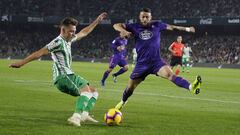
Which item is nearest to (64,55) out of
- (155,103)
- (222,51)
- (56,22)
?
(155,103)

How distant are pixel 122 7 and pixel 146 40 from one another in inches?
2402

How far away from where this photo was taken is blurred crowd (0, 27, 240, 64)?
63206 millimetres

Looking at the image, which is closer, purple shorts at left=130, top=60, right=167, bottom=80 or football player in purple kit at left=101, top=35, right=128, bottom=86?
purple shorts at left=130, top=60, right=167, bottom=80

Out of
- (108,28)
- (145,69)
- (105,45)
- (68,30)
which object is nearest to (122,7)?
(108,28)

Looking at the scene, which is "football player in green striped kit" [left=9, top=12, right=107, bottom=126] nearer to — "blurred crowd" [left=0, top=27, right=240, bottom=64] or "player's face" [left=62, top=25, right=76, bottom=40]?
"player's face" [left=62, top=25, right=76, bottom=40]

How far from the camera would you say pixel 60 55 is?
10062mm

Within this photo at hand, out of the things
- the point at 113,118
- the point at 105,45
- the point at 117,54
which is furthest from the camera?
the point at 105,45

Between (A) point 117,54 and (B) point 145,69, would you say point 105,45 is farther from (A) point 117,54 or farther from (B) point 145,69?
(B) point 145,69

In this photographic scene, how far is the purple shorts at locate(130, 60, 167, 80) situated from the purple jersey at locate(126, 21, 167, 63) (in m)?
0.10

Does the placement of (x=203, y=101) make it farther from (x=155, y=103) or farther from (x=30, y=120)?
(x=30, y=120)

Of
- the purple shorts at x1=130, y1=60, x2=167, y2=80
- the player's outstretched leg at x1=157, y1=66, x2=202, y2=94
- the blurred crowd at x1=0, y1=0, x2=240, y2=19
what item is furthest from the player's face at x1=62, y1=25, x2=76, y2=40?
the blurred crowd at x1=0, y1=0, x2=240, y2=19

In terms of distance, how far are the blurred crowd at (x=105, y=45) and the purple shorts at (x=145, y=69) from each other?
4822 cm

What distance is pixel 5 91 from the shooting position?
60.5 ft

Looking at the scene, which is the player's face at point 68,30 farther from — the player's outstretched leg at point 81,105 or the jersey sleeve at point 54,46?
the player's outstretched leg at point 81,105
